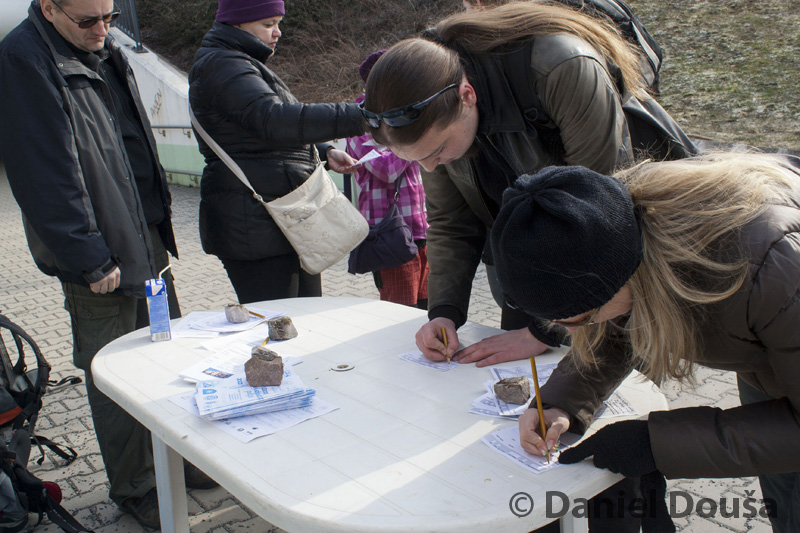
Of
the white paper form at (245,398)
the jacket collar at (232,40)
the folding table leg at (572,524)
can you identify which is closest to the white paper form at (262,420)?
the white paper form at (245,398)

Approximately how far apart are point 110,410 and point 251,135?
1189 millimetres

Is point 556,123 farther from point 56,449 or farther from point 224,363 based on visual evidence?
point 56,449

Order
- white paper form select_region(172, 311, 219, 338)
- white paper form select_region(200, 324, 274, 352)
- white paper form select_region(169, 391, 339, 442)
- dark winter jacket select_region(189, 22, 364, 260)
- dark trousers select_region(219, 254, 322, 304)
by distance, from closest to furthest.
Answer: white paper form select_region(169, 391, 339, 442)
white paper form select_region(200, 324, 274, 352)
white paper form select_region(172, 311, 219, 338)
dark winter jacket select_region(189, 22, 364, 260)
dark trousers select_region(219, 254, 322, 304)

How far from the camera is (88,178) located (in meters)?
2.35

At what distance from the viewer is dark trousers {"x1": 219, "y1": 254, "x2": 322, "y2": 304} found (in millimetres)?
2830

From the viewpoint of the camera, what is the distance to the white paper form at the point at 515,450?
54.3 inches

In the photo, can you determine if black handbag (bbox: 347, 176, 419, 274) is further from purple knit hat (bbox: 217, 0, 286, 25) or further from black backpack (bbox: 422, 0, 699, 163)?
black backpack (bbox: 422, 0, 699, 163)

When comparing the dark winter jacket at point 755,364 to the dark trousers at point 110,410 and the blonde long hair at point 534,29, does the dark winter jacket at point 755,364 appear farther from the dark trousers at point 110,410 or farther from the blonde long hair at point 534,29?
the dark trousers at point 110,410

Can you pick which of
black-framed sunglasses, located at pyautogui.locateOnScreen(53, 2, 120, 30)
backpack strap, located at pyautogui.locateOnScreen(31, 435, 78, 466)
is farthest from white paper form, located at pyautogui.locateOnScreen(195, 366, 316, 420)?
black-framed sunglasses, located at pyautogui.locateOnScreen(53, 2, 120, 30)

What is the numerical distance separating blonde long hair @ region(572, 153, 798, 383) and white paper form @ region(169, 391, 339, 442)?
0.80 metres

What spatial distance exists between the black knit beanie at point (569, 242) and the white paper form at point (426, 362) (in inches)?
29.8

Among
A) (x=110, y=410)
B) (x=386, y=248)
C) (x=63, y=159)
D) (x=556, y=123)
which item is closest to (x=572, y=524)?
(x=556, y=123)

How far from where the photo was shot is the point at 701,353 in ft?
4.31

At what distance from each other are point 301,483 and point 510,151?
106 cm
